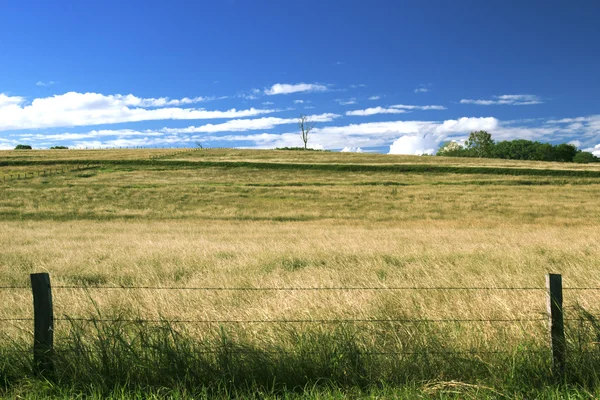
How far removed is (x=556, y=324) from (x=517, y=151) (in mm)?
186343

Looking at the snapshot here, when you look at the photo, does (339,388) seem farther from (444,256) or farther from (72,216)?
(72,216)

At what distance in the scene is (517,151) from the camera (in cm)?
17450

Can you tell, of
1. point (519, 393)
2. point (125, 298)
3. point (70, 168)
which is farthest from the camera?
point (70, 168)

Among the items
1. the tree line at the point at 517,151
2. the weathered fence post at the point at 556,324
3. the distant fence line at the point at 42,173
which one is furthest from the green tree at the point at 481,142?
the weathered fence post at the point at 556,324

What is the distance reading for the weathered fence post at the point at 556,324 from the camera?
506cm

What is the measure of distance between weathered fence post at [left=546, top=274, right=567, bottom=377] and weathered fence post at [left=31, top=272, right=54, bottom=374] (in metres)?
5.33

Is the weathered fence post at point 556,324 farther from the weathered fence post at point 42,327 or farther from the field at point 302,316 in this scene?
the weathered fence post at point 42,327

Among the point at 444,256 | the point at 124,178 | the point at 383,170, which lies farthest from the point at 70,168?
the point at 444,256

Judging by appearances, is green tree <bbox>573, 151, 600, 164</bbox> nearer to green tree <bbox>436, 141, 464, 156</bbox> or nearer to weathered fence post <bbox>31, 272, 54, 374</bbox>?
green tree <bbox>436, 141, 464, 156</bbox>

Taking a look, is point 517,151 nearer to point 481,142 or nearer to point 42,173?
point 481,142

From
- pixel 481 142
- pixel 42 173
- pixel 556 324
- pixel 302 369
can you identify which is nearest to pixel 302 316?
pixel 302 369

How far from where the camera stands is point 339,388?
4832mm

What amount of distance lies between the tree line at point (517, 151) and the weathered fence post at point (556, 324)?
154 meters

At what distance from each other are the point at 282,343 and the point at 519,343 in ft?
8.79
